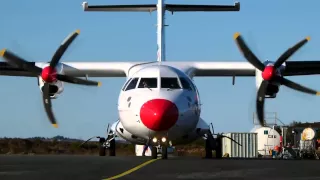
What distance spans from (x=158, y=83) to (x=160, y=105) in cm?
194

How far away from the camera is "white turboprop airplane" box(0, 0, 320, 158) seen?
1798cm

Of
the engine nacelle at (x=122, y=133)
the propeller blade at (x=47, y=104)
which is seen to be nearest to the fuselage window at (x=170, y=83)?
the engine nacelle at (x=122, y=133)

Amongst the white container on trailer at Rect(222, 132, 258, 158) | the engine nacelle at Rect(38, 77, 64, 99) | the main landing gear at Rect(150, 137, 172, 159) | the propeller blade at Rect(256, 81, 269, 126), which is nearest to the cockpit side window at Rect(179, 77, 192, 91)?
the main landing gear at Rect(150, 137, 172, 159)

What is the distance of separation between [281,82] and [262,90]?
0.85m

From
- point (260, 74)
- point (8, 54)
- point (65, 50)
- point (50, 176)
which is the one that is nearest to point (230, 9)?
point (260, 74)

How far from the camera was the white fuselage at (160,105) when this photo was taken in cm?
1738

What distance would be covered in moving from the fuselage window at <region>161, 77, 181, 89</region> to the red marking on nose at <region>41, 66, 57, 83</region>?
5.04m

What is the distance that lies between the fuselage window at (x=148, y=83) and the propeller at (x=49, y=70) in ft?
12.5

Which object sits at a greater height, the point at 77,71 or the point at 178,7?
the point at 178,7

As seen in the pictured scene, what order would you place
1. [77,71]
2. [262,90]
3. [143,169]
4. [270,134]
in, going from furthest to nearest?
[270,134] → [77,71] → [262,90] → [143,169]

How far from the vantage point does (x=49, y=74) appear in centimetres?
2194

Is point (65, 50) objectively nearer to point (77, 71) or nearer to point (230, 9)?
point (77, 71)

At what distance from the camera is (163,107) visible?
56.4 ft

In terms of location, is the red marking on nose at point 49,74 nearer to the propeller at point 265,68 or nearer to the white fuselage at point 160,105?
the white fuselage at point 160,105
